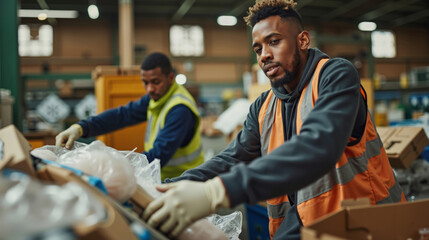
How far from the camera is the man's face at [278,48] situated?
1514 mm

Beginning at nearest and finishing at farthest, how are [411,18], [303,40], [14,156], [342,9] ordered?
1. [14,156]
2. [303,40]
3. [342,9]
4. [411,18]

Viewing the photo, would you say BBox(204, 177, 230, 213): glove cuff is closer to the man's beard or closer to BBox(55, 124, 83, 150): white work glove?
the man's beard

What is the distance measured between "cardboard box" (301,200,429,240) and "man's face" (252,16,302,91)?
0.66m

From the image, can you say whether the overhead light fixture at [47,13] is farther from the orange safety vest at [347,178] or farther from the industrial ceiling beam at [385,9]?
the orange safety vest at [347,178]

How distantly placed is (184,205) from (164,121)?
165 centimetres

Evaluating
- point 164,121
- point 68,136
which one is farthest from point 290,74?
point 68,136

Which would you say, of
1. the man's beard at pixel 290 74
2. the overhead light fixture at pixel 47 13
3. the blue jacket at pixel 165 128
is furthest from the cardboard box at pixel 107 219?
the overhead light fixture at pixel 47 13

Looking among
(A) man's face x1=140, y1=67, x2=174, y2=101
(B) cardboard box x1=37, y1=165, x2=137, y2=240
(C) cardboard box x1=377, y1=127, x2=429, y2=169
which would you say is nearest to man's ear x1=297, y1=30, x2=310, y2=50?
(B) cardboard box x1=37, y1=165, x2=137, y2=240

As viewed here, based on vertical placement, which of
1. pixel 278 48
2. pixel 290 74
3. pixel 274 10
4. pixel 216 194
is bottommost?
pixel 216 194

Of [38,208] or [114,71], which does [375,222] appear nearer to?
[38,208]

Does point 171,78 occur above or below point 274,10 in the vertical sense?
below

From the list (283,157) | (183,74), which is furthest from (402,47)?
(283,157)

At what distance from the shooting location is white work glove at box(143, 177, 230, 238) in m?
0.96

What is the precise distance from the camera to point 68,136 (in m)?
2.18
